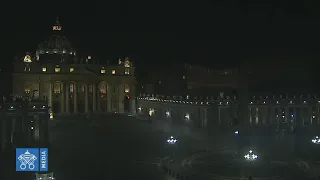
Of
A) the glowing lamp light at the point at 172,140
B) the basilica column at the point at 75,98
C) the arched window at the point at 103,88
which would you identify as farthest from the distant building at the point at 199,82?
the glowing lamp light at the point at 172,140

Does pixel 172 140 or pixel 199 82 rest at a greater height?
pixel 199 82

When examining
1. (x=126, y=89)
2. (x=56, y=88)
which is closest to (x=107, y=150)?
(x=56, y=88)

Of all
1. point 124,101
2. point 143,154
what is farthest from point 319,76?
point 143,154

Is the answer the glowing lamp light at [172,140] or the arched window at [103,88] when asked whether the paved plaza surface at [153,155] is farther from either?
the arched window at [103,88]

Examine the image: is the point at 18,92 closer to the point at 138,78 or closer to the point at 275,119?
the point at 138,78

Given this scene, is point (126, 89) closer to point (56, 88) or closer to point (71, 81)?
point (71, 81)

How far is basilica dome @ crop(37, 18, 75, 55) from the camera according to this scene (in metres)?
85.8

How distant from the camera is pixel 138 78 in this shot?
93812 millimetres

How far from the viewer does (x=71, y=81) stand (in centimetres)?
7769

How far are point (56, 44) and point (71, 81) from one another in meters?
13.3

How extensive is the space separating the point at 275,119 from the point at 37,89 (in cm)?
4391

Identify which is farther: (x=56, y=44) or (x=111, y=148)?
(x=56, y=44)

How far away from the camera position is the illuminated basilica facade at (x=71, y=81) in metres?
74.9

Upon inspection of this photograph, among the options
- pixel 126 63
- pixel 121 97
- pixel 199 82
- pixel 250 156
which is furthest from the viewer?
pixel 199 82
